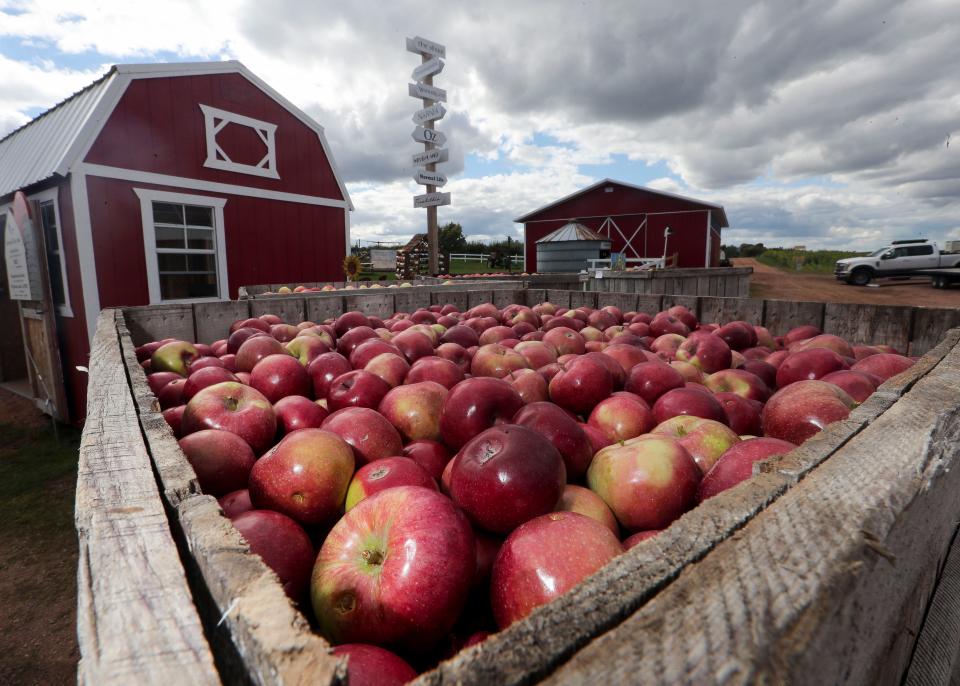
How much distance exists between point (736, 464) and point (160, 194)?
10.4 metres

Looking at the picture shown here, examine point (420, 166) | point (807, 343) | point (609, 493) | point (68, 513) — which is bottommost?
point (68, 513)

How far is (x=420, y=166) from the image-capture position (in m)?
11.3

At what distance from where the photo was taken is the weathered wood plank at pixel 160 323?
12.6 feet

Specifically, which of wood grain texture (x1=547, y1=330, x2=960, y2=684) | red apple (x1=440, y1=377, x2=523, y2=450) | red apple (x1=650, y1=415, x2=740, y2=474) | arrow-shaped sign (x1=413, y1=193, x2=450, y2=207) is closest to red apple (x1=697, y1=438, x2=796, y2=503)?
red apple (x1=650, y1=415, x2=740, y2=474)

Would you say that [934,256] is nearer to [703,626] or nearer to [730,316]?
[730,316]

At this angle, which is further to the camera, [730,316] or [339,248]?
[339,248]

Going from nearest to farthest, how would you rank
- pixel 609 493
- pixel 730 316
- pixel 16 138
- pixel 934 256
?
pixel 609 493
pixel 730 316
pixel 16 138
pixel 934 256

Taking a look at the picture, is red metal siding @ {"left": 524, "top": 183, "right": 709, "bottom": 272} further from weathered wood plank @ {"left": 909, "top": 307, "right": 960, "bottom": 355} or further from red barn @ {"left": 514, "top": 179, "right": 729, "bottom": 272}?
weathered wood plank @ {"left": 909, "top": 307, "right": 960, "bottom": 355}

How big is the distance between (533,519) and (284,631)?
0.79m

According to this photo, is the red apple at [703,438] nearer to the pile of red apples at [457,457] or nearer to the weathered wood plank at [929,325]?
the pile of red apples at [457,457]

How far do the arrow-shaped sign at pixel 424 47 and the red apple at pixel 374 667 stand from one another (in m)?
12.3

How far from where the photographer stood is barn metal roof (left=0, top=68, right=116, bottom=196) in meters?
8.09

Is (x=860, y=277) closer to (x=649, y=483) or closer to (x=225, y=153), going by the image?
(x=225, y=153)

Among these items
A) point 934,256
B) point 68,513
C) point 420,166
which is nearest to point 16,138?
point 420,166
